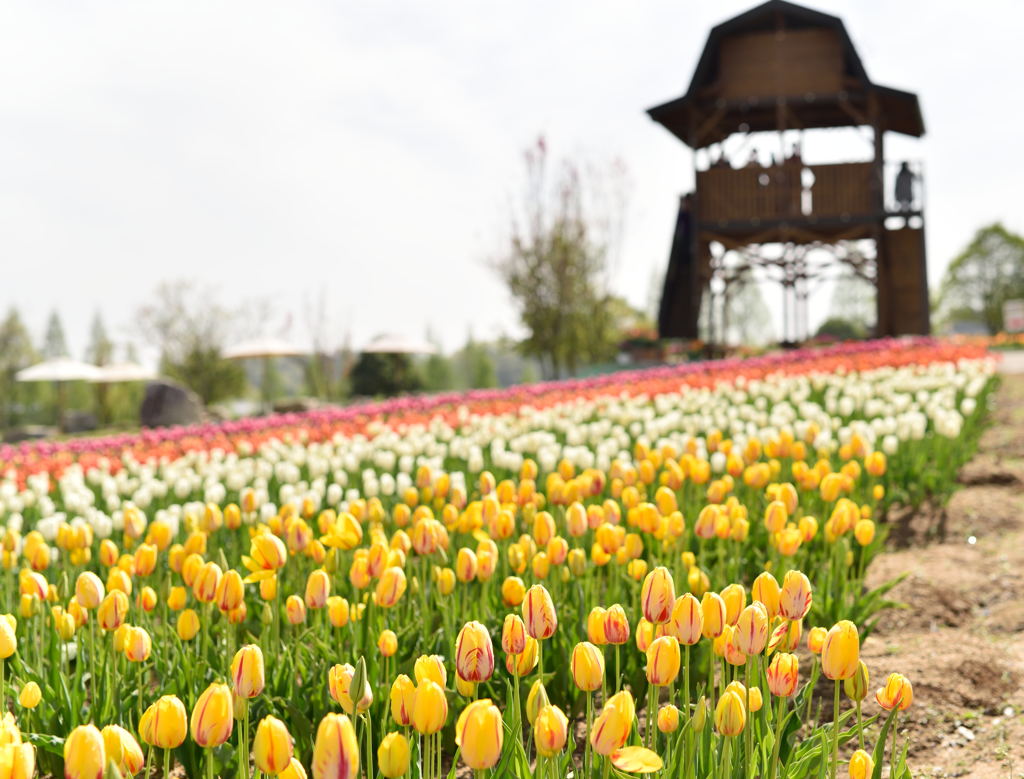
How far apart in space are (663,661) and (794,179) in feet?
67.3

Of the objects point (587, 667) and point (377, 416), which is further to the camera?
point (377, 416)

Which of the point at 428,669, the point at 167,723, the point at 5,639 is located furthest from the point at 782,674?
the point at 5,639

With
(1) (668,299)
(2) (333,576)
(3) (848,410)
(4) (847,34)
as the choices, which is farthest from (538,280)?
(2) (333,576)

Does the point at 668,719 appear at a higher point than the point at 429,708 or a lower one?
lower

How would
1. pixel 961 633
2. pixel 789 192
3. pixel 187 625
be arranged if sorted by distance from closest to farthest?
pixel 187 625 < pixel 961 633 < pixel 789 192

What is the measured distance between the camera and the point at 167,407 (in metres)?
24.3

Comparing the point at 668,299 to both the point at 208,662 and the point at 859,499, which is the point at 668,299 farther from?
the point at 208,662

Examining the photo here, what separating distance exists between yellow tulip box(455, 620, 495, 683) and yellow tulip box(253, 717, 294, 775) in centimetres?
48

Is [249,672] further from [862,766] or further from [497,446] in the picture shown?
[497,446]

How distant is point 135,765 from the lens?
1687 mm

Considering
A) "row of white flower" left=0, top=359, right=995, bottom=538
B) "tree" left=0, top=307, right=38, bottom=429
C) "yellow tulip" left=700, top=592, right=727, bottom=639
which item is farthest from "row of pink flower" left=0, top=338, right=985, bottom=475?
"tree" left=0, top=307, right=38, bottom=429

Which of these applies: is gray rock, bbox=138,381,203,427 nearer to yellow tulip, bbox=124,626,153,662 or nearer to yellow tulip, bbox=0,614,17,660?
yellow tulip, bbox=124,626,153,662

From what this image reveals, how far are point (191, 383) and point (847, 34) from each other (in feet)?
119

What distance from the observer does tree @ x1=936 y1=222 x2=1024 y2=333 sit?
5512 centimetres
